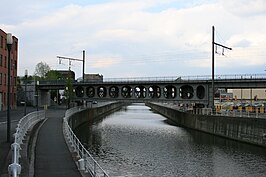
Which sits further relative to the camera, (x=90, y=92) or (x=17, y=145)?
(x=90, y=92)

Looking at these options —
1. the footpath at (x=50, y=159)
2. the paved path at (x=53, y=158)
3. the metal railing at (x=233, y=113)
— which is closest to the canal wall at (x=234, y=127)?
the metal railing at (x=233, y=113)

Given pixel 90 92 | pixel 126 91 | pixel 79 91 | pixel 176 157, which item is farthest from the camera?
pixel 79 91

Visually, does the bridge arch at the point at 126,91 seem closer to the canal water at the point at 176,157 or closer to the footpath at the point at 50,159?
the canal water at the point at 176,157

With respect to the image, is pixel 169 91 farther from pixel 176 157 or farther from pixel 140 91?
pixel 176 157

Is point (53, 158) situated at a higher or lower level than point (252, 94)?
lower

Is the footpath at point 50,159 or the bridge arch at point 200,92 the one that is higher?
the bridge arch at point 200,92

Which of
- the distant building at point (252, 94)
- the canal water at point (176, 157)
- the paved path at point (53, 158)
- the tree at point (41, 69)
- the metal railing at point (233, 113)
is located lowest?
the canal water at point (176, 157)

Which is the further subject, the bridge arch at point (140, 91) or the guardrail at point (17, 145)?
the bridge arch at point (140, 91)

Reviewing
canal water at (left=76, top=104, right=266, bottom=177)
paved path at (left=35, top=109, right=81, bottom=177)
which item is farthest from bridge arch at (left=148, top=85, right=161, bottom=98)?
paved path at (left=35, top=109, right=81, bottom=177)

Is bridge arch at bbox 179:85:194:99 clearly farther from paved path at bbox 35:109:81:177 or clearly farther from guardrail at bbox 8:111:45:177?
paved path at bbox 35:109:81:177

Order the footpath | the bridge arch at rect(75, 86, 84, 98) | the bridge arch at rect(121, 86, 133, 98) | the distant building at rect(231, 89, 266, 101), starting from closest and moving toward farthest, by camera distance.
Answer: the footpath < the bridge arch at rect(121, 86, 133, 98) < the bridge arch at rect(75, 86, 84, 98) < the distant building at rect(231, 89, 266, 101)

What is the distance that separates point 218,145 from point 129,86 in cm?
3032

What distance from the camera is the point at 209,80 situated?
192 feet

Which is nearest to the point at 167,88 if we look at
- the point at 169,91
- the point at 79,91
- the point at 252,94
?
the point at 169,91
